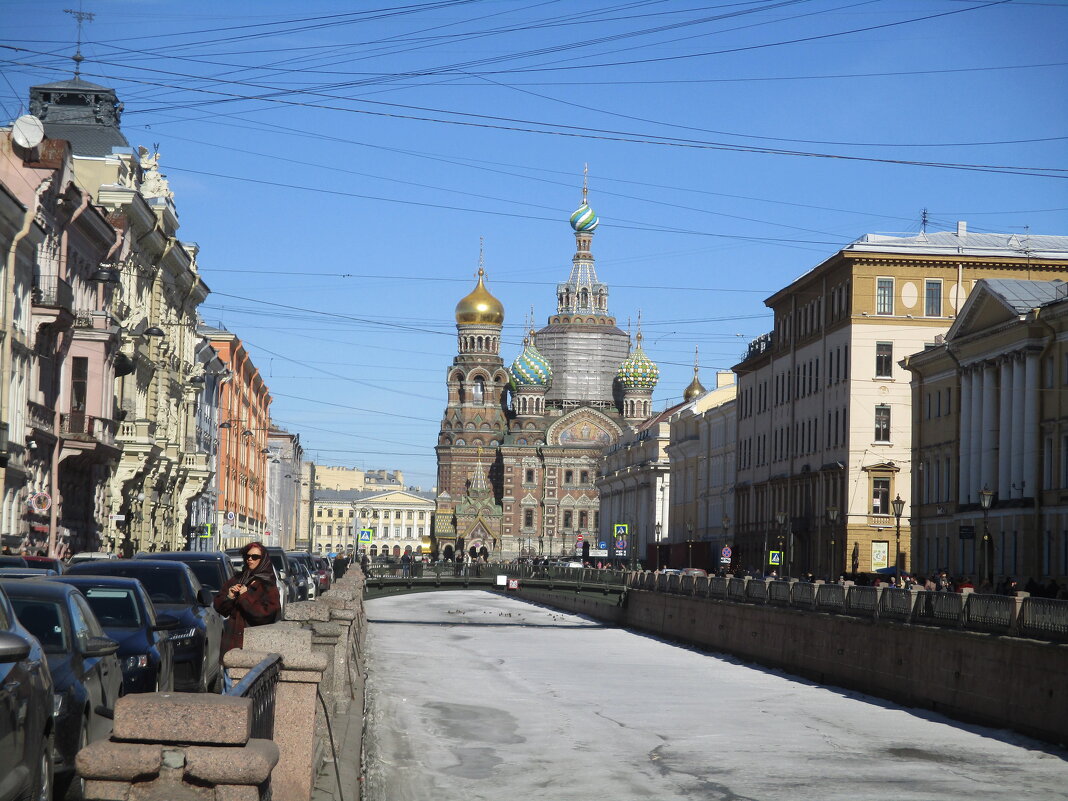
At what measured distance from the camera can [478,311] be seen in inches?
7785

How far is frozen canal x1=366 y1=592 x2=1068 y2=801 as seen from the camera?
21.7 m

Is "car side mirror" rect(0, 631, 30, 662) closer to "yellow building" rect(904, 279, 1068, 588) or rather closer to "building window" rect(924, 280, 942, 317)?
"yellow building" rect(904, 279, 1068, 588)

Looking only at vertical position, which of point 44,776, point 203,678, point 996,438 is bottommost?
point 203,678

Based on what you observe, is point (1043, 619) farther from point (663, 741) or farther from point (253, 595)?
point (253, 595)

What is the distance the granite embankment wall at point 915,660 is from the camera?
83.8 ft

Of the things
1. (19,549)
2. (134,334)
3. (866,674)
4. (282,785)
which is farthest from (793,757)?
(134,334)

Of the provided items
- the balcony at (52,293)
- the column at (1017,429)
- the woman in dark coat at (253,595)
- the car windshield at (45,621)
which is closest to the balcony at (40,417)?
the balcony at (52,293)

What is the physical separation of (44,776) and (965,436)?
53.3 m

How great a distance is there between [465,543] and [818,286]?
110 meters

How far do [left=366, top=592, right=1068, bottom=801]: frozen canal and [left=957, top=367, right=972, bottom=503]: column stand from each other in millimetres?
16171

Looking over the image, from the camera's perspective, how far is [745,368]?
97.1 meters

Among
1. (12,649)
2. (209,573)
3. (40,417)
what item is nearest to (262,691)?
(12,649)

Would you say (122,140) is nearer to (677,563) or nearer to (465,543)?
(677,563)

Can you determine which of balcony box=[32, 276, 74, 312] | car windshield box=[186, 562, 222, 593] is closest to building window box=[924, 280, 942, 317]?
balcony box=[32, 276, 74, 312]
